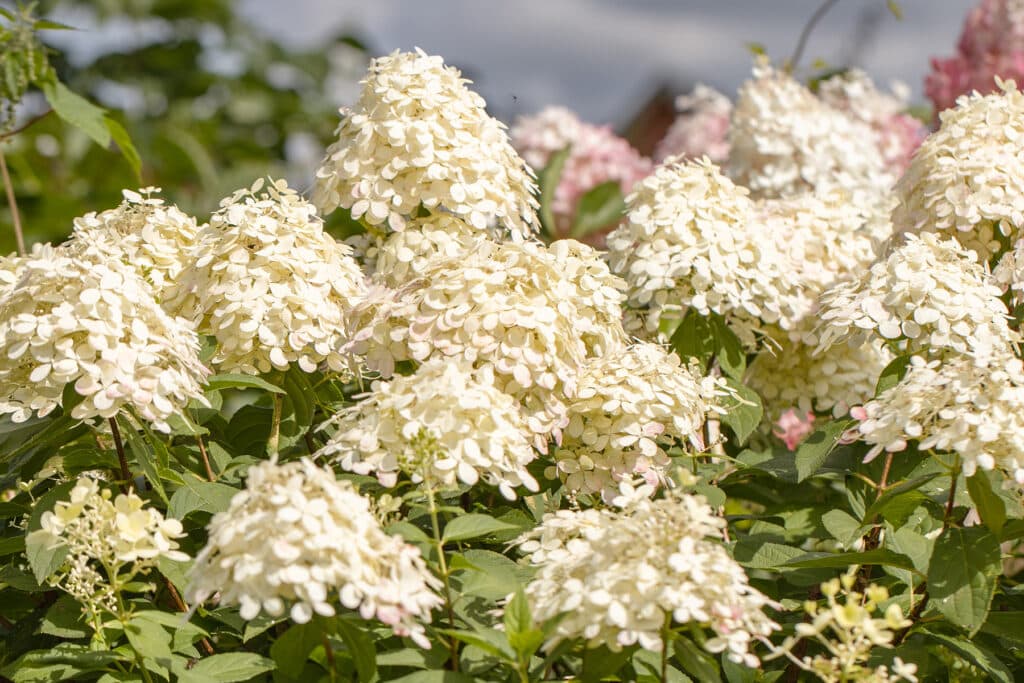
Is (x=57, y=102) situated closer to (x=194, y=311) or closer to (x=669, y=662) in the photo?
(x=194, y=311)

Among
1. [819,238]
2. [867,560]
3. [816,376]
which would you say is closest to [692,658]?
[867,560]

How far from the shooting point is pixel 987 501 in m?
1.63

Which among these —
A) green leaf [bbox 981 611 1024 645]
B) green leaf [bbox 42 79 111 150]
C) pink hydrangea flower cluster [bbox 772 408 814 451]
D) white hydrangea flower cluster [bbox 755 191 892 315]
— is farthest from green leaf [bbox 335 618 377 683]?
pink hydrangea flower cluster [bbox 772 408 814 451]

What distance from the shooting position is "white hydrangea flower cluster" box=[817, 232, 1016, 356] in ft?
6.26

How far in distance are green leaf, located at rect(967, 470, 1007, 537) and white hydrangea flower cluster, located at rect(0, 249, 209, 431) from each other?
106 cm

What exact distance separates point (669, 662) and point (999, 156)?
1.16 metres

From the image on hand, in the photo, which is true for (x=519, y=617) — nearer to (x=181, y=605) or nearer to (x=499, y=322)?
(x=499, y=322)

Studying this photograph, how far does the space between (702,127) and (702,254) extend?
8.22ft

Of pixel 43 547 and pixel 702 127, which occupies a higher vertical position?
pixel 702 127

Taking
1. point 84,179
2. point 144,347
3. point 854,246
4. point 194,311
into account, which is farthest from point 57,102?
point 84,179

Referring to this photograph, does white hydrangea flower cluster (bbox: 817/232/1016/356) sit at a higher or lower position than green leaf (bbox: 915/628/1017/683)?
higher

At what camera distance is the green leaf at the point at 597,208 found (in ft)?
13.4

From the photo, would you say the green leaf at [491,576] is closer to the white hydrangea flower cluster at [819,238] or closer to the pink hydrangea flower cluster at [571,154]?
the white hydrangea flower cluster at [819,238]

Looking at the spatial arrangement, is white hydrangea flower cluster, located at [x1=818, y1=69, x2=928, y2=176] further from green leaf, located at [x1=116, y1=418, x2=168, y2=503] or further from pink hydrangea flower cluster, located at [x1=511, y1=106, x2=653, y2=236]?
green leaf, located at [x1=116, y1=418, x2=168, y2=503]
